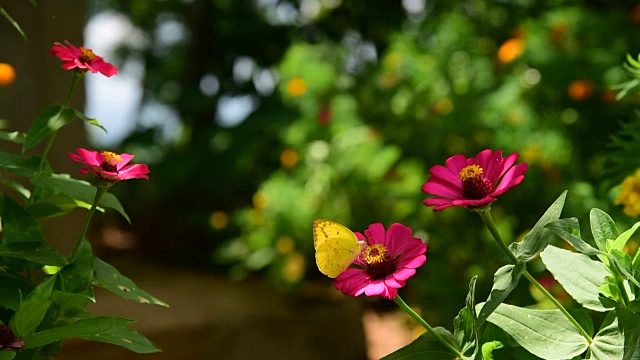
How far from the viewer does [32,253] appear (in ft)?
1.92

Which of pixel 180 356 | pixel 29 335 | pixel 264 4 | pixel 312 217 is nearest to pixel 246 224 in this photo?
pixel 312 217

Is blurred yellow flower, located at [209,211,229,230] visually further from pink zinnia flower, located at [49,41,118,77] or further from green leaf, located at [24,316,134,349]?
green leaf, located at [24,316,134,349]

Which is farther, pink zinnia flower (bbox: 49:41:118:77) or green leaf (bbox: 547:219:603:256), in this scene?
pink zinnia flower (bbox: 49:41:118:77)

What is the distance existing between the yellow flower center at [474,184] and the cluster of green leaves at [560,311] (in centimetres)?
4

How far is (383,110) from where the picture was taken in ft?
8.14

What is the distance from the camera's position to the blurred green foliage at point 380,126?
1.93m

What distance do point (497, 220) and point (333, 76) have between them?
96cm

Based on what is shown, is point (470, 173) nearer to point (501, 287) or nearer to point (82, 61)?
point (501, 287)

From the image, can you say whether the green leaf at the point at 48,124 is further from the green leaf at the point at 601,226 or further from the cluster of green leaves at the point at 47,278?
the green leaf at the point at 601,226

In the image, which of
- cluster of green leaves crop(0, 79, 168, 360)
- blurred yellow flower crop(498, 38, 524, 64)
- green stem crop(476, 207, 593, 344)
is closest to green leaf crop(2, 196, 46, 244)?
cluster of green leaves crop(0, 79, 168, 360)

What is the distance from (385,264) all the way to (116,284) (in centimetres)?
25

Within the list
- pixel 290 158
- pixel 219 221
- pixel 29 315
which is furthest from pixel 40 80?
pixel 29 315

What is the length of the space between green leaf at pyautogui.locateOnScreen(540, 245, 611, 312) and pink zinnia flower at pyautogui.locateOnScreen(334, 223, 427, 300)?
0.27ft

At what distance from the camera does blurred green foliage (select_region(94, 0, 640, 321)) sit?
1.93 m
